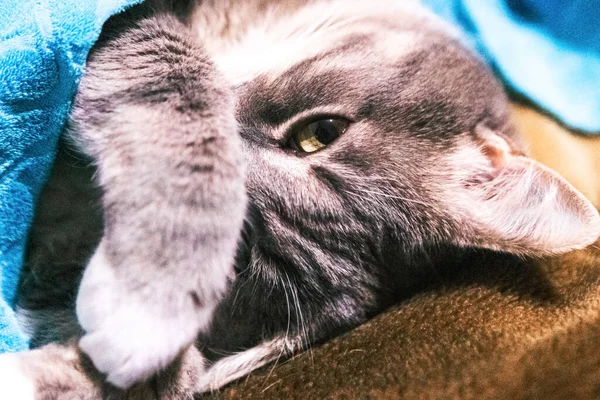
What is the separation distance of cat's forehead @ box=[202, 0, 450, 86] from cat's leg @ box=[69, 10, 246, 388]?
120mm

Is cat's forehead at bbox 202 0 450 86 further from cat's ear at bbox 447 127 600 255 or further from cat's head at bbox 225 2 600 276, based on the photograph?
cat's ear at bbox 447 127 600 255

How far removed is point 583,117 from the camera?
1.25 metres

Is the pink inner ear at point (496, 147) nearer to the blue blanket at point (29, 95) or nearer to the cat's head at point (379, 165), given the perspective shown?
the cat's head at point (379, 165)

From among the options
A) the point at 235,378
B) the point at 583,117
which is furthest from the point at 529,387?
the point at 583,117

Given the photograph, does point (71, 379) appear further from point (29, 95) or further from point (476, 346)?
point (476, 346)

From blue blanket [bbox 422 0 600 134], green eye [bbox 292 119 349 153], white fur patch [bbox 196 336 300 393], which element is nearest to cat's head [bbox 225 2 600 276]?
green eye [bbox 292 119 349 153]

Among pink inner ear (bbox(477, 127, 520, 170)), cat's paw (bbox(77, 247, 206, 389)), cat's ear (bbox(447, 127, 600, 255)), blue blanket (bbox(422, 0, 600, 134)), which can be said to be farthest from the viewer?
blue blanket (bbox(422, 0, 600, 134))

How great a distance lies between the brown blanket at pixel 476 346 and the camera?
799mm

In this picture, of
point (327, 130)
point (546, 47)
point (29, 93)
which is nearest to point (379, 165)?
point (327, 130)

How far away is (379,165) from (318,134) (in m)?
0.11

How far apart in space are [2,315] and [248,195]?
1.31 feet

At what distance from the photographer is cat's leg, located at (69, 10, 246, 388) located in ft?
2.36

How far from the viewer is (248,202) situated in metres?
0.85

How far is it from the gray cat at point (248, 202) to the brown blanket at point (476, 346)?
52 mm
